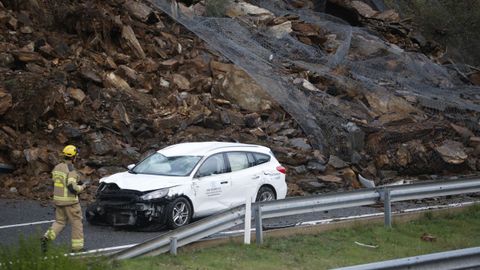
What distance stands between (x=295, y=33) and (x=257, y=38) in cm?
280

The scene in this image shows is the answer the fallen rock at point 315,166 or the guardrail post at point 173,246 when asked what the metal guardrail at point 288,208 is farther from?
the fallen rock at point 315,166

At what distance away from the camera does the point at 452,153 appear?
22.0 meters

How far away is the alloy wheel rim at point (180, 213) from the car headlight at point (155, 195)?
31 cm

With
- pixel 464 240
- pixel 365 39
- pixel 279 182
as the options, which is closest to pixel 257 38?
pixel 365 39

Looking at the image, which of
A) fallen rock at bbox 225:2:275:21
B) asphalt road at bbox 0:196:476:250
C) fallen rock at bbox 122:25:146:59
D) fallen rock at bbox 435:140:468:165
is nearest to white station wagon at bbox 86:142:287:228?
asphalt road at bbox 0:196:476:250

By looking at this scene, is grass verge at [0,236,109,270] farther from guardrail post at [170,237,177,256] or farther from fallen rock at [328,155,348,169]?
fallen rock at [328,155,348,169]

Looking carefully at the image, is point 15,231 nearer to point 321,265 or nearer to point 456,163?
point 321,265

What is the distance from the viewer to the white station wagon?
13586 millimetres

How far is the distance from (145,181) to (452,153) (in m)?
11.0

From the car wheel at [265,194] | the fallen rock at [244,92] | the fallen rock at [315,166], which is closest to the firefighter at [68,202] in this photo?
the car wheel at [265,194]

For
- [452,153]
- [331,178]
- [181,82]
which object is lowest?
[331,178]

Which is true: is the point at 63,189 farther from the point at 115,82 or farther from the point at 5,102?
the point at 115,82

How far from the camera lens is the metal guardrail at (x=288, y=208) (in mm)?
10492

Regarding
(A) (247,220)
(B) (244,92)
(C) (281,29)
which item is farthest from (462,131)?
(A) (247,220)
